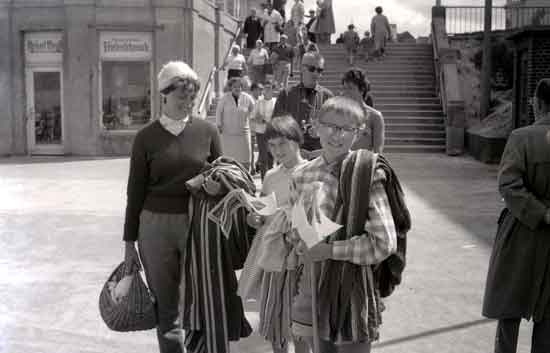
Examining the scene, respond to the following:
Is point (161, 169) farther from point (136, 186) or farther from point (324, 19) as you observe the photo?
Answer: point (324, 19)

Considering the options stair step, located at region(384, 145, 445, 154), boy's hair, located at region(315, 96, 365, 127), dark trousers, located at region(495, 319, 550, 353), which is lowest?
dark trousers, located at region(495, 319, 550, 353)

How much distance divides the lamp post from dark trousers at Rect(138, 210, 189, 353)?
19450 millimetres

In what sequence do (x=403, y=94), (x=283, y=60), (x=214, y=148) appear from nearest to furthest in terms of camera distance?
(x=214, y=148), (x=283, y=60), (x=403, y=94)

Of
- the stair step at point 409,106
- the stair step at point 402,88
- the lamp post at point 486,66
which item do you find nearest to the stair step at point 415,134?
the stair step at point 409,106

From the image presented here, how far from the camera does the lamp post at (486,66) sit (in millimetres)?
22578

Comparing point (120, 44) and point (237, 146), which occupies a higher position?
point (120, 44)

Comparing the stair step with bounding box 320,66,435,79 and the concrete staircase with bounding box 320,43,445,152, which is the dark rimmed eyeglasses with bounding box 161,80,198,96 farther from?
the stair step with bounding box 320,66,435,79

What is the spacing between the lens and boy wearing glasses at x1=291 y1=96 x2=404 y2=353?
325 centimetres

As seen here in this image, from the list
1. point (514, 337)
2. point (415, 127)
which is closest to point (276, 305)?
point (514, 337)

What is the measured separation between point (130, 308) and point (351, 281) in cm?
159

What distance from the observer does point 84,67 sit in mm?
22422

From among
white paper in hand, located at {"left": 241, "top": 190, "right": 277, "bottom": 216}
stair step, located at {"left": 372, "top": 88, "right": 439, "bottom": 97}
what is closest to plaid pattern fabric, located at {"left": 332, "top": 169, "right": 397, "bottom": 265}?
white paper in hand, located at {"left": 241, "top": 190, "right": 277, "bottom": 216}

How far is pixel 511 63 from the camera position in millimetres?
25000

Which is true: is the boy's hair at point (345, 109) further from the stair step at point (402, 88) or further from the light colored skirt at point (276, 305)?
the stair step at point (402, 88)
